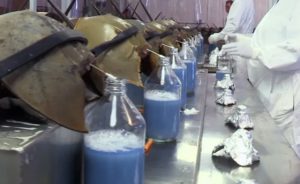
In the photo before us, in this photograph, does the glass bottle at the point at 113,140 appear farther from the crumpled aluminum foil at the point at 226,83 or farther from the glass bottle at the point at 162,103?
the crumpled aluminum foil at the point at 226,83

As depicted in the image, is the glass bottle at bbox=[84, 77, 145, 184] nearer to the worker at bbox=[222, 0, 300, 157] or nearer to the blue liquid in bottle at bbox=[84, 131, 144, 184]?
the blue liquid in bottle at bbox=[84, 131, 144, 184]

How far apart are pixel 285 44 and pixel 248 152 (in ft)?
3.43

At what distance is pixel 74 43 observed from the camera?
64 centimetres

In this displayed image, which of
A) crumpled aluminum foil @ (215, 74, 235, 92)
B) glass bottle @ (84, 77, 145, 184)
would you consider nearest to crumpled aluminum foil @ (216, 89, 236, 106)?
crumpled aluminum foil @ (215, 74, 235, 92)

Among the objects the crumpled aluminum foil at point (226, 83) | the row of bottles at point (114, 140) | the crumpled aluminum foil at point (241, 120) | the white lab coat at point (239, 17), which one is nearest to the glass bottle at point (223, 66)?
the crumpled aluminum foil at point (226, 83)

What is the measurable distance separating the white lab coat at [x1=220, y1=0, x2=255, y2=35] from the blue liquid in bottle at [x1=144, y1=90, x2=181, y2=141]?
12.5 feet

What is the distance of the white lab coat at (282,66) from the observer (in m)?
1.97

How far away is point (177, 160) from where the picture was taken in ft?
3.24

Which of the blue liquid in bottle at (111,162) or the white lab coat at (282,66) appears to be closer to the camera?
the blue liquid in bottle at (111,162)

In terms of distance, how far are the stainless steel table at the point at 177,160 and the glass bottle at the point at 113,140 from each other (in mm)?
174

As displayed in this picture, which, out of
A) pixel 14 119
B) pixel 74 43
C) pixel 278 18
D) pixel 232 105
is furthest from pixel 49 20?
pixel 278 18

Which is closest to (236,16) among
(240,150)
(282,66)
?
(282,66)

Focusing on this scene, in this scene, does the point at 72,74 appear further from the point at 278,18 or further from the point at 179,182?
the point at 278,18

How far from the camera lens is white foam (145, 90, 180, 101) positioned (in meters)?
1.08
